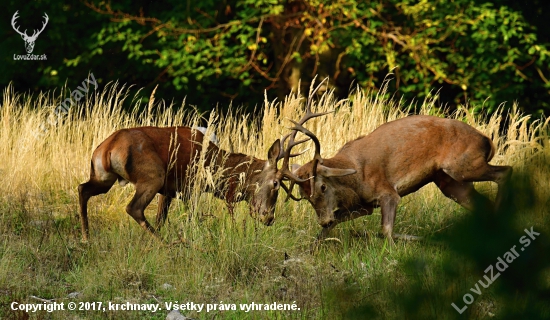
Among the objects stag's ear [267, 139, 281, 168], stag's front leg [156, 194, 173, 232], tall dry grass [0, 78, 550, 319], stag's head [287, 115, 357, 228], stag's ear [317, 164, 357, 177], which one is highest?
stag's ear [267, 139, 281, 168]

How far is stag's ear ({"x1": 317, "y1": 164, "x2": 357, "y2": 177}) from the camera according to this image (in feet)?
21.6

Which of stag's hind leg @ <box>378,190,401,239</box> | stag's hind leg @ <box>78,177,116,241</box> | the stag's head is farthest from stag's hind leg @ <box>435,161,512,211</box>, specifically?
stag's hind leg @ <box>78,177,116,241</box>

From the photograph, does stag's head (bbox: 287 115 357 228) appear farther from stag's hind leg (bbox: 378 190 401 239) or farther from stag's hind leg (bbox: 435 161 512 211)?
stag's hind leg (bbox: 435 161 512 211)

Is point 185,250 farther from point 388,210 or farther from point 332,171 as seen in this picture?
point 388,210

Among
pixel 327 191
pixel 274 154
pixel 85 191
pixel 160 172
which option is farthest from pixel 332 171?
pixel 85 191

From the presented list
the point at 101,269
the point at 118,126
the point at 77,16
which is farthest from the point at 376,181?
the point at 77,16

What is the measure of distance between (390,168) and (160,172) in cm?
193

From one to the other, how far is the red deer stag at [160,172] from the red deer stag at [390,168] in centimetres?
32

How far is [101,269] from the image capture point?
5996mm

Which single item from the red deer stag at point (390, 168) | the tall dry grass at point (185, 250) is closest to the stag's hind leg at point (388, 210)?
the red deer stag at point (390, 168)

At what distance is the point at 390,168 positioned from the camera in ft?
22.4

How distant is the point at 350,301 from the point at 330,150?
24.8 feet

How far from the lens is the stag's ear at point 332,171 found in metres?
6.57

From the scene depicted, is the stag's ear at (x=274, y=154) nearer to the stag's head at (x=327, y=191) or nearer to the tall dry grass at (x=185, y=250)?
the stag's head at (x=327, y=191)
